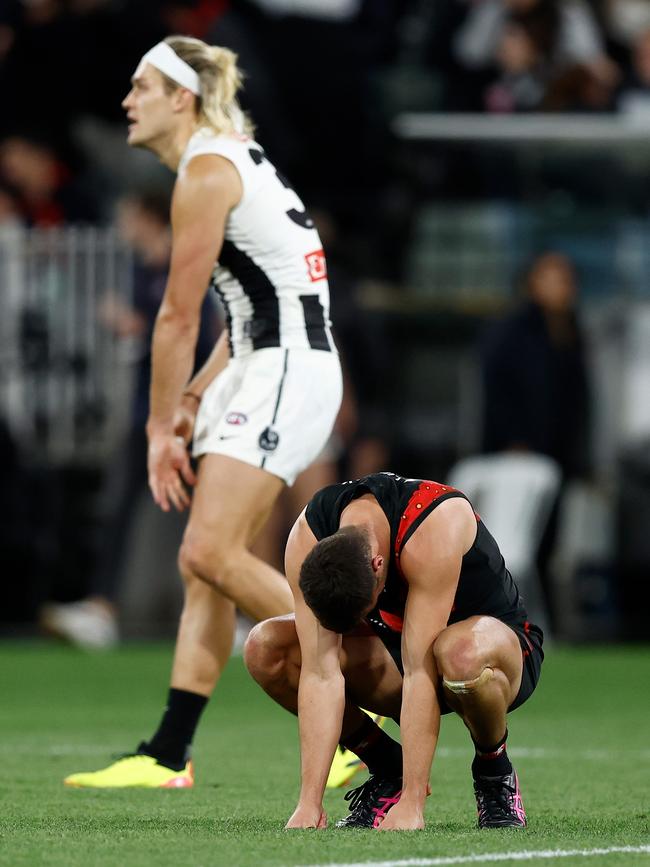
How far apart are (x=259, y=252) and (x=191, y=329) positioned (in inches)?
13.4

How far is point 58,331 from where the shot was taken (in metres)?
14.1

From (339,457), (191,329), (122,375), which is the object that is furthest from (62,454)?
(191,329)

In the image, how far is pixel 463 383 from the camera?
1434 centimetres

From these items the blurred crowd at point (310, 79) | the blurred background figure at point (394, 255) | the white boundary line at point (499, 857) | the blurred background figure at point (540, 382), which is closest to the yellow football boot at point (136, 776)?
the white boundary line at point (499, 857)

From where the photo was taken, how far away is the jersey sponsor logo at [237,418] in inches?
247

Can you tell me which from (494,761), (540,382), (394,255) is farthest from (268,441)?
(394,255)

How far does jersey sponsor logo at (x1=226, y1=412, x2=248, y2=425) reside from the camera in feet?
20.6

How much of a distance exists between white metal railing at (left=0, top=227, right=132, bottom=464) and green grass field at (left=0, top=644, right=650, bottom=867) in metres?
3.14

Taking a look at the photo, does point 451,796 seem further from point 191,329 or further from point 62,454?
point 62,454

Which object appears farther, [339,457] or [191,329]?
[339,457]

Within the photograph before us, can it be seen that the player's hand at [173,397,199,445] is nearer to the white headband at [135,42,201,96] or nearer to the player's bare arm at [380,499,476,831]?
the white headband at [135,42,201,96]

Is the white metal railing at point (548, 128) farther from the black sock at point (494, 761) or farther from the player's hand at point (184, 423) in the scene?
the black sock at point (494, 761)

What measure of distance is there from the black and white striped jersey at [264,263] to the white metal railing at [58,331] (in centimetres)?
768

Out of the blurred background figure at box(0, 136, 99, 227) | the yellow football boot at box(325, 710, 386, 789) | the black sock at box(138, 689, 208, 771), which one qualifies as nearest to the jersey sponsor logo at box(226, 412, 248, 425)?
the black sock at box(138, 689, 208, 771)
